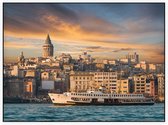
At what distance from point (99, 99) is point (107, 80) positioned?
30 cm

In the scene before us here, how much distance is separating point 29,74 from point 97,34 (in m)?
1.03

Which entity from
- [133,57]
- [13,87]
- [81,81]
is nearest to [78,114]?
[81,81]

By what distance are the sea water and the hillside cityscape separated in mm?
198

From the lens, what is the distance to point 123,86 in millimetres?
7836

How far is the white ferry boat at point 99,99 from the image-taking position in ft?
25.5

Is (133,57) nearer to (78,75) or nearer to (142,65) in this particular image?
(142,65)

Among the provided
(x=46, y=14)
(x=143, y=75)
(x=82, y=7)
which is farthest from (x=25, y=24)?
(x=143, y=75)

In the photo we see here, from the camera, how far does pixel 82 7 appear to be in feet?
24.9

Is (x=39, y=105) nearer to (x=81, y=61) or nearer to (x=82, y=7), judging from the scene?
(x=81, y=61)

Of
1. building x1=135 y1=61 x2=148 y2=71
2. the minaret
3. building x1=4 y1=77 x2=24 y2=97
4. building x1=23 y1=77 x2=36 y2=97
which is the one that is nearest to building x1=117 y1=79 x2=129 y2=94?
building x1=135 y1=61 x2=148 y2=71

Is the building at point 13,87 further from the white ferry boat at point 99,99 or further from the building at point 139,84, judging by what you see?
the building at point 139,84

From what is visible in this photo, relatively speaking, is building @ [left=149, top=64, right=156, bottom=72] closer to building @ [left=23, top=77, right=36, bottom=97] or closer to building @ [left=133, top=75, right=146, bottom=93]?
building @ [left=133, top=75, right=146, bottom=93]

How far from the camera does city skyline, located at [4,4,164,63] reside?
24.9 feet

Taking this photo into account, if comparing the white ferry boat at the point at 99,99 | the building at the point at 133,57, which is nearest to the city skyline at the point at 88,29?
the building at the point at 133,57
